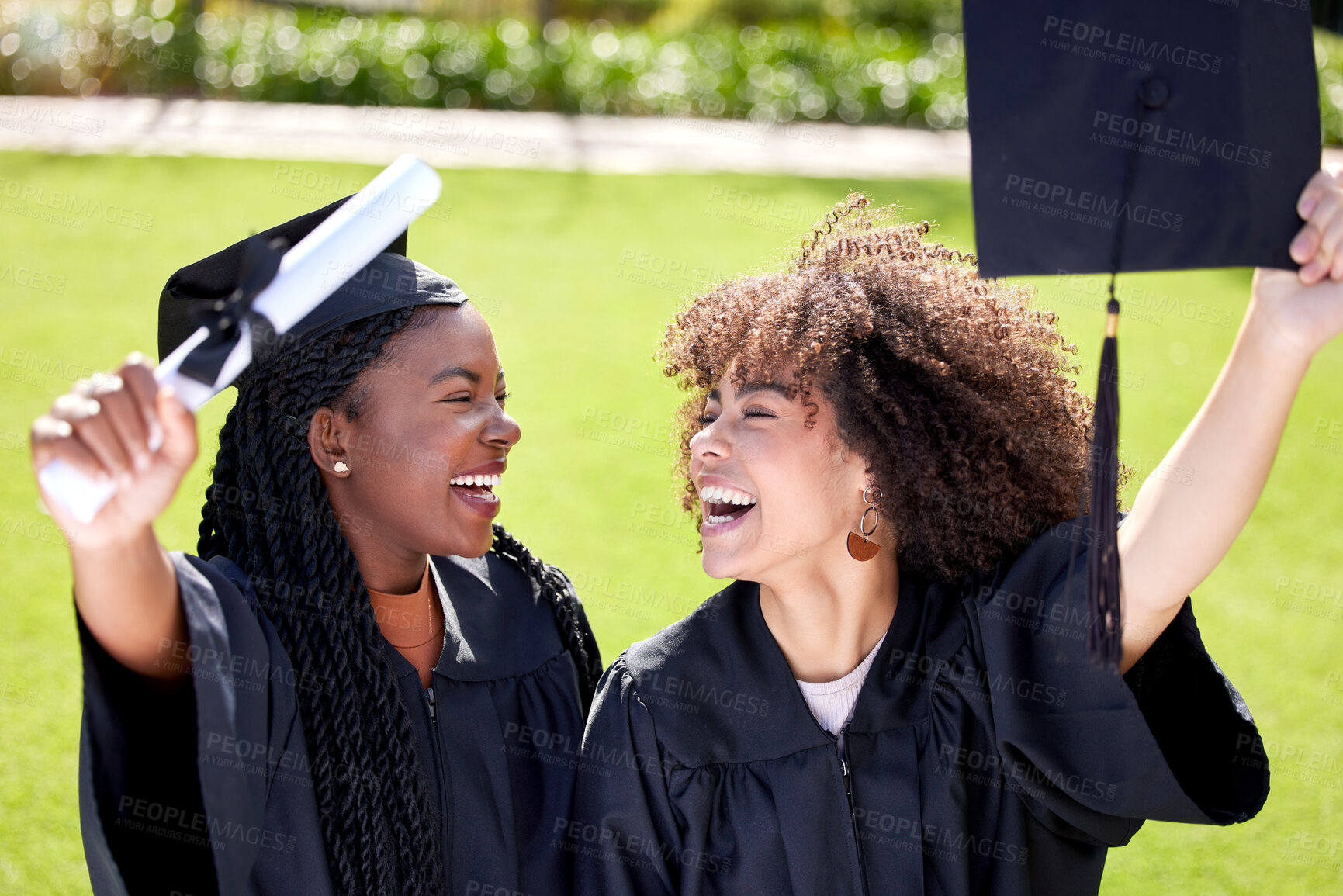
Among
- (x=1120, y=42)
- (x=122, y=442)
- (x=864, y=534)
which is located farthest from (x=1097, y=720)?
(x=122, y=442)

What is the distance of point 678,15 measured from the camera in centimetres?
1922

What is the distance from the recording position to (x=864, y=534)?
249 centimetres

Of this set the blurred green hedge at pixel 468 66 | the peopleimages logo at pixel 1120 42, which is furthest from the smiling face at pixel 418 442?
the blurred green hedge at pixel 468 66

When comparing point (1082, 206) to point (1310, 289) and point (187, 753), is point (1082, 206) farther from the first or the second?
point (187, 753)

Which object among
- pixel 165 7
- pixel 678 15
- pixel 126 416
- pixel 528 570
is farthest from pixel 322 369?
pixel 678 15

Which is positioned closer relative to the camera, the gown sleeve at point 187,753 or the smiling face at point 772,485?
the gown sleeve at point 187,753

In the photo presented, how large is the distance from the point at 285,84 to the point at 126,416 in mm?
11573

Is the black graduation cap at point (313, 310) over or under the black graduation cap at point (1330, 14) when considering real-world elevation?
under

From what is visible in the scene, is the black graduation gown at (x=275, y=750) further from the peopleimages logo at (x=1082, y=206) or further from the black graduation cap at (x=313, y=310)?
the peopleimages logo at (x=1082, y=206)

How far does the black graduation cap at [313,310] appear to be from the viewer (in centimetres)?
241

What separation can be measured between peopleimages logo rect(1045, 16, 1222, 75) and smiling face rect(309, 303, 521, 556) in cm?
135

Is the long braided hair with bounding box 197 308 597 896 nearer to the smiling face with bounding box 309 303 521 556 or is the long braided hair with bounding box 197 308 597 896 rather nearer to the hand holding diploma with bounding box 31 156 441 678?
the smiling face with bounding box 309 303 521 556

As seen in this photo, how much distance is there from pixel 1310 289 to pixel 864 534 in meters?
0.98

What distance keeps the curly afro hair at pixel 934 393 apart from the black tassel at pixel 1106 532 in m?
0.54
